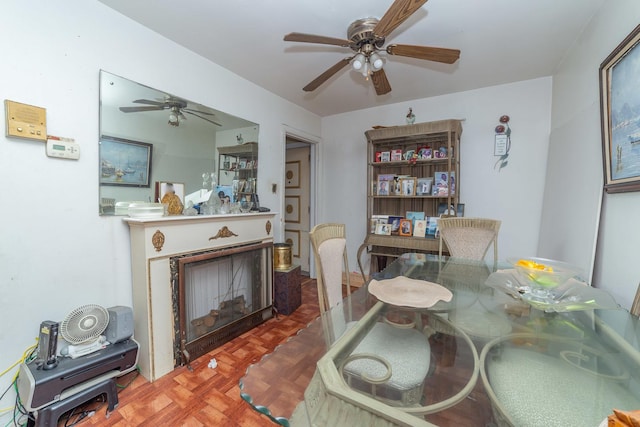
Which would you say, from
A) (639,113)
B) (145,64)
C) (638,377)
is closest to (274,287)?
(145,64)

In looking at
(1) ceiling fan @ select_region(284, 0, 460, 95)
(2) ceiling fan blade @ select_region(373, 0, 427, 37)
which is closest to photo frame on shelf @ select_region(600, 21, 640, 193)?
(1) ceiling fan @ select_region(284, 0, 460, 95)

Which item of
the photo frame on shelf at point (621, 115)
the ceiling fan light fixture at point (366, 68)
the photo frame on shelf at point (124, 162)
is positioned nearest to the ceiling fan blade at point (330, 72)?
the ceiling fan light fixture at point (366, 68)

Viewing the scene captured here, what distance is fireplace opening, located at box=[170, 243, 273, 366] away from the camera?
1.84 m

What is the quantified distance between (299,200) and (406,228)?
5.73 ft

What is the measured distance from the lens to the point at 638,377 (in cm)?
79

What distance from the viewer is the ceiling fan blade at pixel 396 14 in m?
1.19

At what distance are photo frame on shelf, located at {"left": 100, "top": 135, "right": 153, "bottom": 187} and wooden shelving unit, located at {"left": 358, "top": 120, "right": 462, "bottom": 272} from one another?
6.96 ft

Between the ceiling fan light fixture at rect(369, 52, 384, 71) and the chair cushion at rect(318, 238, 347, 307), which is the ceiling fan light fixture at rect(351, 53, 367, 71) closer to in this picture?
the ceiling fan light fixture at rect(369, 52, 384, 71)

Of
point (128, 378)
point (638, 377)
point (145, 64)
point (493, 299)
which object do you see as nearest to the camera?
point (638, 377)

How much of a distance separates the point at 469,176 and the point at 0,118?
3734 millimetres

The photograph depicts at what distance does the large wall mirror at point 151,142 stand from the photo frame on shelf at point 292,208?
1692 millimetres

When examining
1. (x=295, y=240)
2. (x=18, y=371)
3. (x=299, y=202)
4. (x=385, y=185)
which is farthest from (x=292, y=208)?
(x=18, y=371)

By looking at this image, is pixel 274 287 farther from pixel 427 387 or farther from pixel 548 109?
pixel 548 109

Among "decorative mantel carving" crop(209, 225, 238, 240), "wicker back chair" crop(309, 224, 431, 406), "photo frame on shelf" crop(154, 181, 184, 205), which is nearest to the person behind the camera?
"wicker back chair" crop(309, 224, 431, 406)
